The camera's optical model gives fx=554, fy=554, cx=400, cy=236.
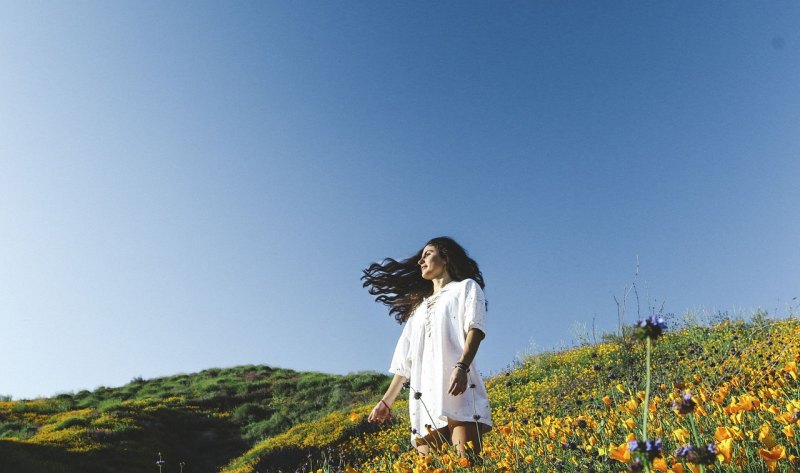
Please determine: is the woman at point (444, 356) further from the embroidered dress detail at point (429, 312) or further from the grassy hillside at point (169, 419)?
the grassy hillside at point (169, 419)

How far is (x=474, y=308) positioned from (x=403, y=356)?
1.09 metres

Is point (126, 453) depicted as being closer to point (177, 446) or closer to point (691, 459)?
point (177, 446)

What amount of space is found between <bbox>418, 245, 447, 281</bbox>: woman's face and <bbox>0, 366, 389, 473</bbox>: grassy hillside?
444 inches

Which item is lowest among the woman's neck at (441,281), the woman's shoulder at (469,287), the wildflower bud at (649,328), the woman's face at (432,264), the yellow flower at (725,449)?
the yellow flower at (725,449)

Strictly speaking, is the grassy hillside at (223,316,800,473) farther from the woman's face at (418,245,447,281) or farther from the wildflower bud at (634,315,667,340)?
the woman's face at (418,245,447,281)

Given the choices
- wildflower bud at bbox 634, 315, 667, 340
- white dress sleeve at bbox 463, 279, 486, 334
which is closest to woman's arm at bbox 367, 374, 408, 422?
white dress sleeve at bbox 463, 279, 486, 334

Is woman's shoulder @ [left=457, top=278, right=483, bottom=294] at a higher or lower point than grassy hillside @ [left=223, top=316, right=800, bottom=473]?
higher

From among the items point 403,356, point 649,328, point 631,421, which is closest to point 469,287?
point 403,356

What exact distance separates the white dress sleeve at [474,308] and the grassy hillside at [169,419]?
38.6ft

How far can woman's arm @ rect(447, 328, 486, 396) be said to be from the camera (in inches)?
145

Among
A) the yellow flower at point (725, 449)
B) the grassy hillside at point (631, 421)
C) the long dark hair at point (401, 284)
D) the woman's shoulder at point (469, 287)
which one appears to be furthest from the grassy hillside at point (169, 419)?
the yellow flower at point (725, 449)

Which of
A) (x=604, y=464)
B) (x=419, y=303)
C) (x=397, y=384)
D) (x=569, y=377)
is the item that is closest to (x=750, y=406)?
(x=604, y=464)

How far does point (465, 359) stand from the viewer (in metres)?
3.77

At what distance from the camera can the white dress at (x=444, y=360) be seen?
3.90m
